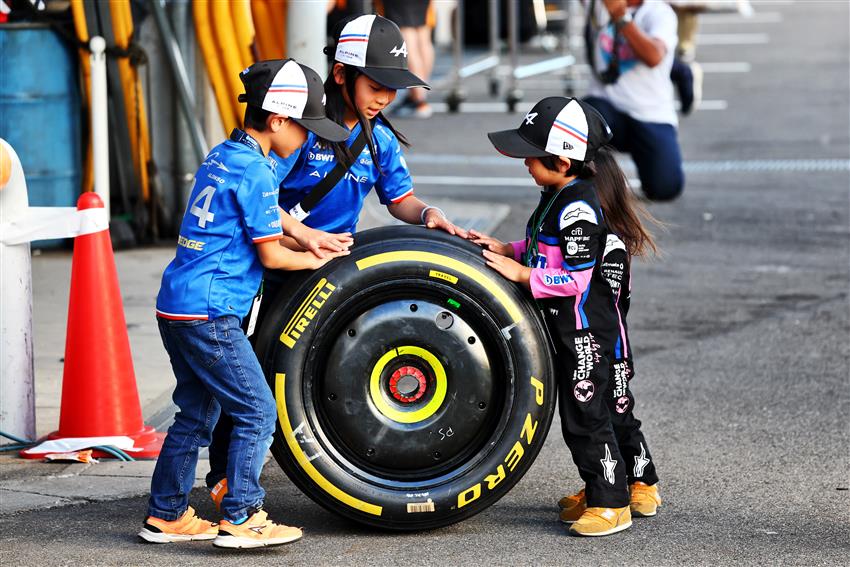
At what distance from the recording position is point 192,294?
14.9 ft

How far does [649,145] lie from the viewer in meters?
10.1

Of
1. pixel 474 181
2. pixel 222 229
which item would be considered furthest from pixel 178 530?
pixel 474 181

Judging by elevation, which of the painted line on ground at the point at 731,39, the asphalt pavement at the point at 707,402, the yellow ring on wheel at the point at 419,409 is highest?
Result: the painted line on ground at the point at 731,39

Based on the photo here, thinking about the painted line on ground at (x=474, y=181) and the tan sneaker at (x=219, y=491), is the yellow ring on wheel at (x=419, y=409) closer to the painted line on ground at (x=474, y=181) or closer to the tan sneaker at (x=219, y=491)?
the tan sneaker at (x=219, y=491)

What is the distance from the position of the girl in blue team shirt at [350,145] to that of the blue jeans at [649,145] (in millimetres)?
5014

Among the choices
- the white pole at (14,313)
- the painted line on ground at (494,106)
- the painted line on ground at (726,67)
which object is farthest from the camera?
the painted line on ground at (726,67)

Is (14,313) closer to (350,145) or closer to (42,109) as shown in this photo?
(350,145)

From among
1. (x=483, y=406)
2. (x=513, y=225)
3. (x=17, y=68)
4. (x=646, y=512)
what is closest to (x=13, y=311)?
(x=483, y=406)

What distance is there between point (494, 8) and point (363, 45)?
37.8ft

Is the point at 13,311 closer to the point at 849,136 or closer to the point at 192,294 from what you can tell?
the point at 192,294

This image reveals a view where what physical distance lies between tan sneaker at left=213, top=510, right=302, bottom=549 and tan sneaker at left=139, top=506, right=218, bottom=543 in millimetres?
136

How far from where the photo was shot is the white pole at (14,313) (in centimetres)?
562

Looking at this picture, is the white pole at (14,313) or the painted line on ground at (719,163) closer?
the white pole at (14,313)

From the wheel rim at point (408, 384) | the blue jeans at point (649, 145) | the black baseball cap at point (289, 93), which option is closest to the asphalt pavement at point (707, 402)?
the wheel rim at point (408, 384)
